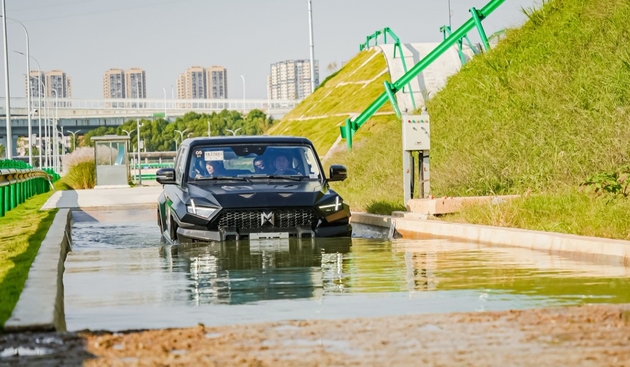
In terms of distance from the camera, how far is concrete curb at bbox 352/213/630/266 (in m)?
10.5

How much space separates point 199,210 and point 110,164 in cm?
3859

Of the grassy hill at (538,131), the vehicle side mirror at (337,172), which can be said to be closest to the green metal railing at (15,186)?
the grassy hill at (538,131)

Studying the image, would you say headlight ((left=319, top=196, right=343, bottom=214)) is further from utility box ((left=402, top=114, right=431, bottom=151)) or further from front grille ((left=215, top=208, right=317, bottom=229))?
utility box ((left=402, top=114, right=431, bottom=151))

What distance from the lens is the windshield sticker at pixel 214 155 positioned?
13.9m

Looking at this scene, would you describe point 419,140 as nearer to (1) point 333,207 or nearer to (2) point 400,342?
(1) point 333,207

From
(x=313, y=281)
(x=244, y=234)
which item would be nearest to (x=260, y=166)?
(x=244, y=234)

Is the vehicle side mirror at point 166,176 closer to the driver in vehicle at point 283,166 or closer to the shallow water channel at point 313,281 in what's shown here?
the shallow water channel at point 313,281

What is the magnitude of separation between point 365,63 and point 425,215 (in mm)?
51092

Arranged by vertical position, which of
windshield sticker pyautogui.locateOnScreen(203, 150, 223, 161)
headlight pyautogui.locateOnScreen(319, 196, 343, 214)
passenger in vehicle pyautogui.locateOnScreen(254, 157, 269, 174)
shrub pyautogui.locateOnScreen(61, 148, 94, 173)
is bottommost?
headlight pyautogui.locateOnScreen(319, 196, 343, 214)

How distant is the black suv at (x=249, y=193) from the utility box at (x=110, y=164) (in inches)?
1401

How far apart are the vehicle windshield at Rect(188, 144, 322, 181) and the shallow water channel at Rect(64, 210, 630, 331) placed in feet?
3.74

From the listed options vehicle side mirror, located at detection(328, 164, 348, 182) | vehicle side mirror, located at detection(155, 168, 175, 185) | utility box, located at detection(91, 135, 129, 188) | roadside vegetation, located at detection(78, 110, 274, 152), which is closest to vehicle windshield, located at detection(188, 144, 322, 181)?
vehicle side mirror, located at detection(155, 168, 175, 185)

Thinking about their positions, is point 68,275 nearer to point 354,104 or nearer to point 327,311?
point 327,311

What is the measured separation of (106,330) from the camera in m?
6.51
